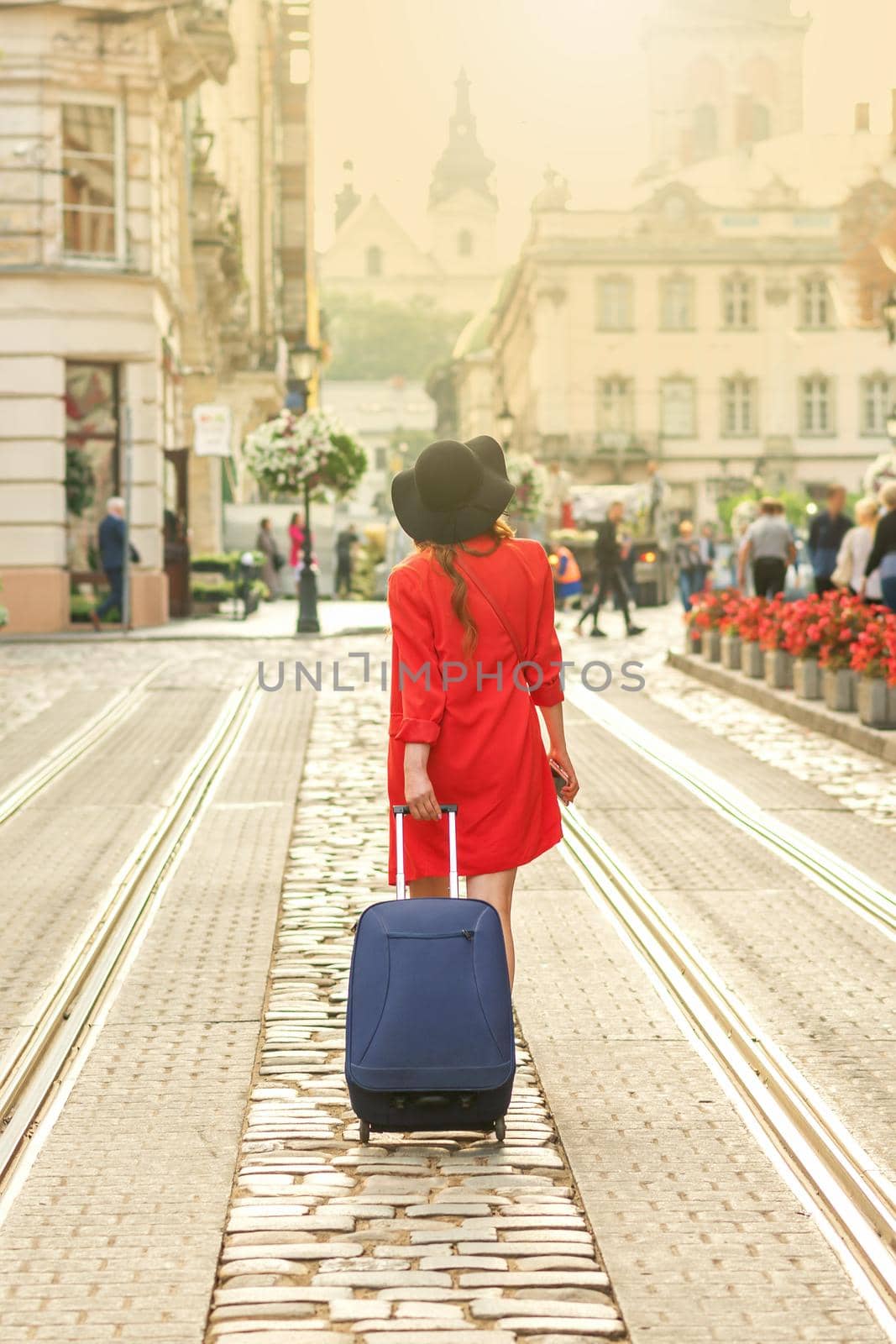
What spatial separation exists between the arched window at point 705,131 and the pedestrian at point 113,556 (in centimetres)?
8247

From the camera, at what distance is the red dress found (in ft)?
17.1

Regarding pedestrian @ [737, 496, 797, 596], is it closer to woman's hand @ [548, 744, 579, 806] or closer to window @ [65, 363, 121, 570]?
window @ [65, 363, 121, 570]

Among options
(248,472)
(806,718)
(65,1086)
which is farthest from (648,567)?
(65,1086)

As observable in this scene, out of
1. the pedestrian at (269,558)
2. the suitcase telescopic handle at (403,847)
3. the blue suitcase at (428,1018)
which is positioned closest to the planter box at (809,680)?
the suitcase telescopic handle at (403,847)

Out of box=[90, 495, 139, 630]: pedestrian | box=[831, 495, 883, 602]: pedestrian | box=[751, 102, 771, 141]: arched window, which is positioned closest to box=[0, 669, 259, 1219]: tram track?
box=[831, 495, 883, 602]: pedestrian

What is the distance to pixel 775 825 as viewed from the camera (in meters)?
10.6

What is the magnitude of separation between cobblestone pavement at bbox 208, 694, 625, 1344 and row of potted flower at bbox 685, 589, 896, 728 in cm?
871

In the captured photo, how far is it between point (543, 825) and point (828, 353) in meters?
80.9

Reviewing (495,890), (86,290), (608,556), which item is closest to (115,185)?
(86,290)

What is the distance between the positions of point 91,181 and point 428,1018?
26.8 metres

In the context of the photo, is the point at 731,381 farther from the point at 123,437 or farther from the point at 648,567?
the point at 123,437

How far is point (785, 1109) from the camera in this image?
5.33 metres

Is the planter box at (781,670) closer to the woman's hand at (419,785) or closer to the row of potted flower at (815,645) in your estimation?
the row of potted flower at (815,645)

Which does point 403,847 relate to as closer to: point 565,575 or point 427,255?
point 565,575
